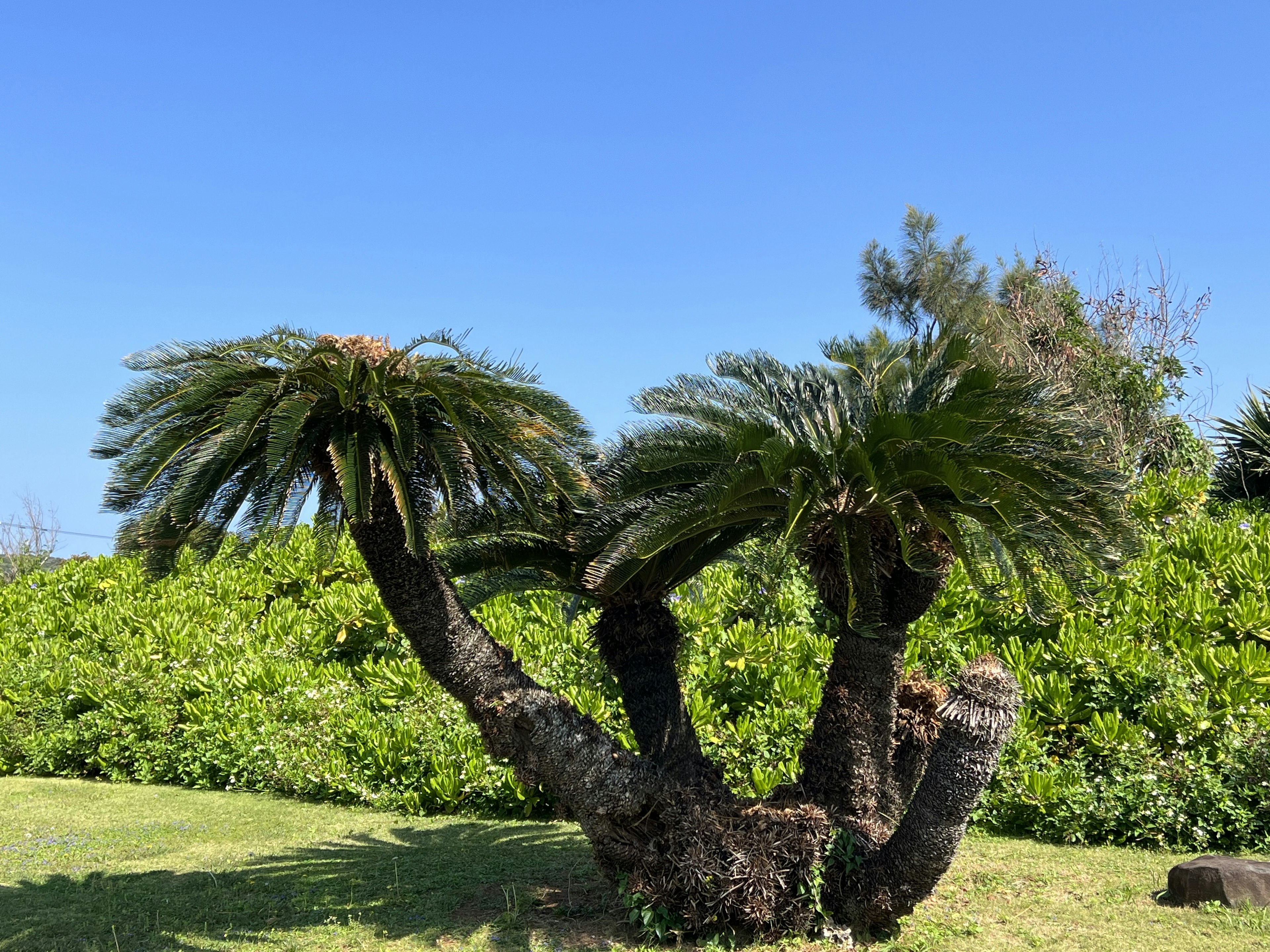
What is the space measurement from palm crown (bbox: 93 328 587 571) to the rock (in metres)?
4.71

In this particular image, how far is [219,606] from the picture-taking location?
1391 cm

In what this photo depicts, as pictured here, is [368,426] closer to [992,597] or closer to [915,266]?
[992,597]

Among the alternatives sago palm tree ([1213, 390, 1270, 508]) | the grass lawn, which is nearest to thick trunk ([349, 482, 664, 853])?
the grass lawn

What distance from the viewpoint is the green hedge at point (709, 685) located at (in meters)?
8.35

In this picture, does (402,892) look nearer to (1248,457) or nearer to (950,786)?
(950,786)

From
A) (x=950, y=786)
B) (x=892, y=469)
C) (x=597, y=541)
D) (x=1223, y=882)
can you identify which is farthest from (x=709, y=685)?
(x=892, y=469)

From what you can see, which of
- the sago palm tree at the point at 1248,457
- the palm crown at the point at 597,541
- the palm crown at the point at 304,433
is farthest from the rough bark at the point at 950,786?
the sago palm tree at the point at 1248,457

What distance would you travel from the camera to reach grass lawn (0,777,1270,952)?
6.20m

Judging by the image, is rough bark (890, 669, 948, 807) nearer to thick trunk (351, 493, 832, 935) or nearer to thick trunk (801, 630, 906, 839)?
thick trunk (801, 630, 906, 839)

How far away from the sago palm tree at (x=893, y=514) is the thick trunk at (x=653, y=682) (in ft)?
2.64

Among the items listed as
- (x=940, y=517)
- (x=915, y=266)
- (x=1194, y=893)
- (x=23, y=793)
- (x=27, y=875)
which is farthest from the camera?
(x=915, y=266)

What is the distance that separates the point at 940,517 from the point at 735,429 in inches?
48.2

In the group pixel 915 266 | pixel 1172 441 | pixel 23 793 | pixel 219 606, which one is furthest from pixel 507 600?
pixel 915 266

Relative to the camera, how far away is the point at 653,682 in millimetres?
6699
